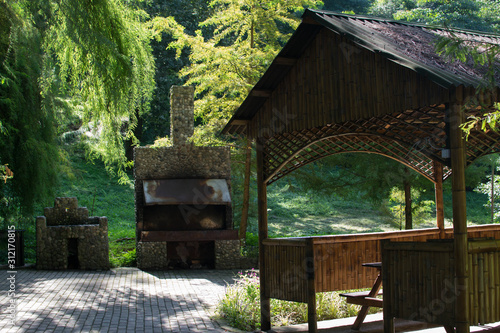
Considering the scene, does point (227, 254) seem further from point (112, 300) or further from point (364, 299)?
point (364, 299)

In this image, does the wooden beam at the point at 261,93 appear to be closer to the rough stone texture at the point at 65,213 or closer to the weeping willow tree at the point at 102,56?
the weeping willow tree at the point at 102,56

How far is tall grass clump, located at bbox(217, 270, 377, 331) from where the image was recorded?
7843 mm

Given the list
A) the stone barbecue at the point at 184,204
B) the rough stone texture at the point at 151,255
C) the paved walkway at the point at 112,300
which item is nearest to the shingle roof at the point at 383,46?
the paved walkway at the point at 112,300

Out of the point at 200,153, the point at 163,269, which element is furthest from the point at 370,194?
the point at 163,269

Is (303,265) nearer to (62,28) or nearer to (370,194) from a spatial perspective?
(62,28)

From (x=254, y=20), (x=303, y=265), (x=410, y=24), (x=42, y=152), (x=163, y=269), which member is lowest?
(x=163, y=269)

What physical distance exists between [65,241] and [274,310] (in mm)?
7283

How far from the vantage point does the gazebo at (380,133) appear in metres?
5.46

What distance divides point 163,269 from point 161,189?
208cm

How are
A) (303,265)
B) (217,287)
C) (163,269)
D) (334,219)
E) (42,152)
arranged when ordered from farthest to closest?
(334,219)
(163,269)
(42,152)
(217,287)
(303,265)

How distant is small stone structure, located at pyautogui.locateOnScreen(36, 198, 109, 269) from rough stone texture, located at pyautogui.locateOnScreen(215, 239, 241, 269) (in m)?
2.82

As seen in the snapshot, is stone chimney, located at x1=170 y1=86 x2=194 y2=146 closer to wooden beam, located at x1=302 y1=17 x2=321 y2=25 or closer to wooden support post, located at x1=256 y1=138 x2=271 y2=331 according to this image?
wooden support post, located at x1=256 y1=138 x2=271 y2=331

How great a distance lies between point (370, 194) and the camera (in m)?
15.8

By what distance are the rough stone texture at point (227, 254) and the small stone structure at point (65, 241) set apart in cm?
282
